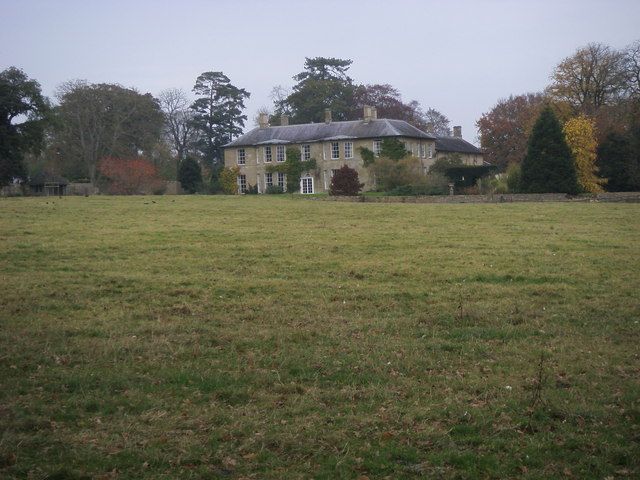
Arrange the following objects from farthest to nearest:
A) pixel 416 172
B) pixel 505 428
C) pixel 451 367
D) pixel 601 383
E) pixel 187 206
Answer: pixel 416 172 < pixel 187 206 < pixel 451 367 < pixel 601 383 < pixel 505 428

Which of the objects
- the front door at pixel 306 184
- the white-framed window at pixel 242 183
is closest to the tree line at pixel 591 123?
the front door at pixel 306 184

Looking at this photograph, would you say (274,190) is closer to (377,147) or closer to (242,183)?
(242,183)

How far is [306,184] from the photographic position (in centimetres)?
6806

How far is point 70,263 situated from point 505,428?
35.7 ft

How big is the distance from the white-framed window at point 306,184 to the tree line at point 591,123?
1845 centimetres

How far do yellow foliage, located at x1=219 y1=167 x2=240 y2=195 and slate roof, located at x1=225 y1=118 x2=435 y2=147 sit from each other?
2742mm

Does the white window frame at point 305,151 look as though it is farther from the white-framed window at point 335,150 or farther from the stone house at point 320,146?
the white-framed window at point 335,150

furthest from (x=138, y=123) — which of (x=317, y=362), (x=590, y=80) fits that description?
(x=317, y=362)

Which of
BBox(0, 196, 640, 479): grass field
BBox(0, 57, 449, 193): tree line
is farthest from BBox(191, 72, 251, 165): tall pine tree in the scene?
BBox(0, 196, 640, 479): grass field

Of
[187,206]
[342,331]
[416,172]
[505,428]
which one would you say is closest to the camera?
[505,428]

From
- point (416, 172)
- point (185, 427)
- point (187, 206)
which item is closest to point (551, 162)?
point (416, 172)

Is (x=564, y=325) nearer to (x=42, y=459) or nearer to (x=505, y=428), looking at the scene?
(x=505, y=428)

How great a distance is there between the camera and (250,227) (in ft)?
73.4

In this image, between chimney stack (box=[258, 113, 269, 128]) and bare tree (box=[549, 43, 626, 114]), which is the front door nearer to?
chimney stack (box=[258, 113, 269, 128])
